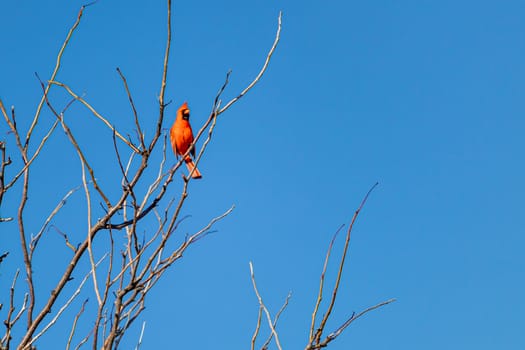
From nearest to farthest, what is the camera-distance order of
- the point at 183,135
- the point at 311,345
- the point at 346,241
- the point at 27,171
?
the point at 311,345 → the point at 346,241 → the point at 27,171 → the point at 183,135

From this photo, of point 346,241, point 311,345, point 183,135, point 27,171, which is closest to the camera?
point 311,345

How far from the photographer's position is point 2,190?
7.79 feet

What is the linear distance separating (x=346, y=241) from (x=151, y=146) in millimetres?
694

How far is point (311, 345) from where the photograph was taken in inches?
82.4

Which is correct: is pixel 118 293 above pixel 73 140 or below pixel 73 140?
below

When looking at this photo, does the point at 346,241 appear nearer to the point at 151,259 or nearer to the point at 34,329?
the point at 151,259

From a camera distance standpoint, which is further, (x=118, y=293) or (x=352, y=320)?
(x=352, y=320)

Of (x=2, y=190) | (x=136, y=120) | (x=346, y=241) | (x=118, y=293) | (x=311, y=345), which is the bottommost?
(x=311, y=345)

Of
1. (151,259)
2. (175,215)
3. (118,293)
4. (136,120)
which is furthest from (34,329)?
(136,120)

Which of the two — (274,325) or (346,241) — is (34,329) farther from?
(346,241)

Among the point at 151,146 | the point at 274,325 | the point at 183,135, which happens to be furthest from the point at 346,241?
the point at 183,135

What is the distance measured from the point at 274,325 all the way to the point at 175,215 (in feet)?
1.93

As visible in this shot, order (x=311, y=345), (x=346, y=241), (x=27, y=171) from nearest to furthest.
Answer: (x=311, y=345) < (x=346, y=241) < (x=27, y=171)

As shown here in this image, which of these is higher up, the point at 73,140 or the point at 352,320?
the point at 73,140
